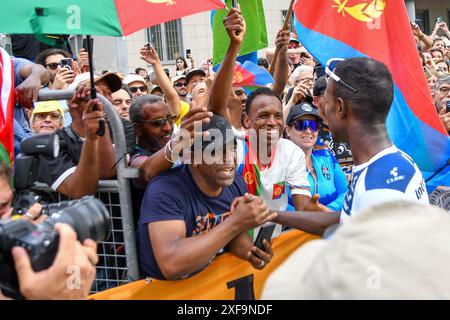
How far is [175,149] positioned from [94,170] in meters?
0.48

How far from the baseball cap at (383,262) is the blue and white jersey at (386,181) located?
1.78m

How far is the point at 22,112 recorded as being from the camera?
15.2 feet

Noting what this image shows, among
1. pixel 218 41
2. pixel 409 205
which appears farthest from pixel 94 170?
pixel 218 41

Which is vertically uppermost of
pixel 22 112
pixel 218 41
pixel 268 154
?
pixel 218 41

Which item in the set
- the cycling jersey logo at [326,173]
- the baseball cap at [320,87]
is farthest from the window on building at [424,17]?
the cycling jersey logo at [326,173]

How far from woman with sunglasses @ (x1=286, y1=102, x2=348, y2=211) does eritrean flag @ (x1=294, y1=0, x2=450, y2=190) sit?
536 mm

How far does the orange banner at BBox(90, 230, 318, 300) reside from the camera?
129 inches

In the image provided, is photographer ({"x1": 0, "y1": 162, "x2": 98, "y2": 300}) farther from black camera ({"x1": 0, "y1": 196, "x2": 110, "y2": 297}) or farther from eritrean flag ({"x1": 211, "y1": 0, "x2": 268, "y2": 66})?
eritrean flag ({"x1": 211, "y1": 0, "x2": 268, "y2": 66})

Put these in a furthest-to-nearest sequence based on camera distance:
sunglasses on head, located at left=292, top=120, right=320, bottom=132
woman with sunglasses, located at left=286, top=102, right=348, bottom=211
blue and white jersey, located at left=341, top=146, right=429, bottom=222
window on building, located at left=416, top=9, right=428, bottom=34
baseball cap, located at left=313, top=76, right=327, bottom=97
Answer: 1. window on building, located at left=416, top=9, right=428, bottom=34
2. baseball cap, located at left=313, top=76, right=327, bottom=97
3. sunglasses on head, located at left=292, top=120, right=320, bottom=132
4. woman with sunglasses, located at left=286, top=102, right=348, bottom=211
5. blue and white jersey, located at left=341, top=146, right=429, bottom=222

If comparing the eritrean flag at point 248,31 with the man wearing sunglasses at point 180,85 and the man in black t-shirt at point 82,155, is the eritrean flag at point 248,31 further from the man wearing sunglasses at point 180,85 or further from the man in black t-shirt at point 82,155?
the man wearing sunglasses at point 180,85

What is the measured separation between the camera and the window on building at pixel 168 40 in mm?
19672

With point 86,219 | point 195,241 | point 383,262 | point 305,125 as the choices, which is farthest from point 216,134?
point 383,262

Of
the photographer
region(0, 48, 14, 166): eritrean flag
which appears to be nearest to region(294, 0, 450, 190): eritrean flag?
region(0, 48, 14, 166): eritrean flag

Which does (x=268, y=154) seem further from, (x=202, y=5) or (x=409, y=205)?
(x=409, y=205)
